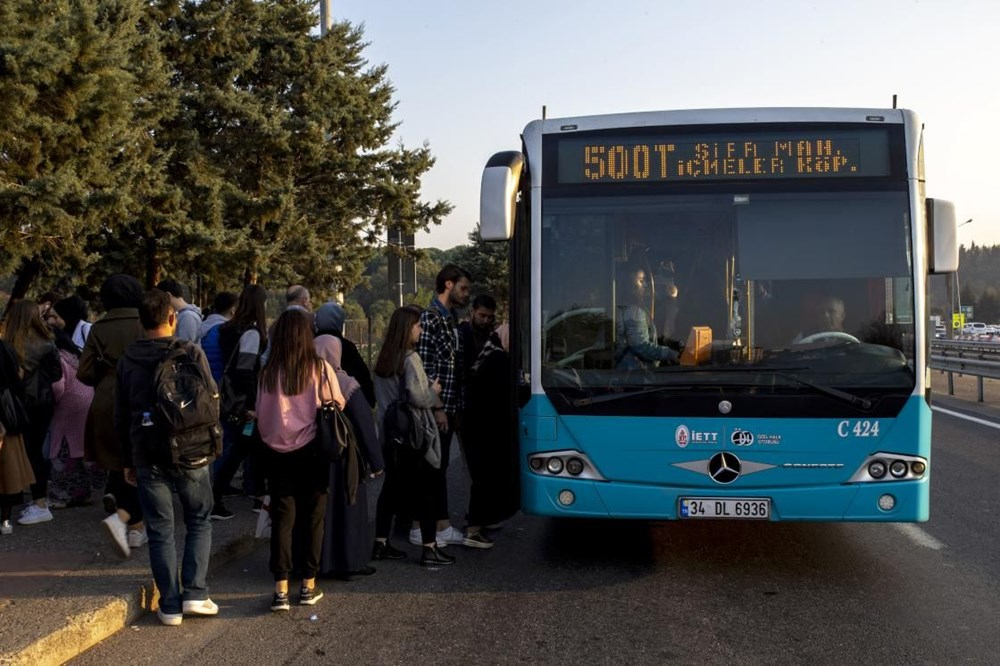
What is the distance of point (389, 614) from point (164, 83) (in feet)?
60.9

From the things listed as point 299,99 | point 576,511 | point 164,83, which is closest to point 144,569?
point 576,511

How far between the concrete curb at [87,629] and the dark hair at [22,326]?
8.31 feet

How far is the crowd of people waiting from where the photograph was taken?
557cm

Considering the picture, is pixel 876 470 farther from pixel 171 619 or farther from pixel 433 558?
pixel 171 619

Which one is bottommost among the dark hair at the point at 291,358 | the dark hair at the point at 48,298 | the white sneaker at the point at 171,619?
the white sneaker at the point at 171,619

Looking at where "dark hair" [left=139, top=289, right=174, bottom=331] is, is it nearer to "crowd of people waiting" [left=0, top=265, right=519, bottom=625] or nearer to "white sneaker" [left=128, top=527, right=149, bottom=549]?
"crowd of people waiting" [left=0, top=265, right=519, bottom=625]

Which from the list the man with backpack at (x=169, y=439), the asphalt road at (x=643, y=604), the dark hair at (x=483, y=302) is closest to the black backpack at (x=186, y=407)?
the man with backpack at (x=169, y=439)

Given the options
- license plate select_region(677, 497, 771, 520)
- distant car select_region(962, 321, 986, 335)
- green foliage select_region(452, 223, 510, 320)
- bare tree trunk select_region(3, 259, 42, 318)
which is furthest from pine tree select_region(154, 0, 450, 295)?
distant car select_region(962, 321, 986, 335)

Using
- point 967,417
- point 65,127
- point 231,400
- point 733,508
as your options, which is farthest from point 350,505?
point 967,417

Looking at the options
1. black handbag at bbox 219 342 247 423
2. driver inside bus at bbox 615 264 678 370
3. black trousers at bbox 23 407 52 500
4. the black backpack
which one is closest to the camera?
the black backpack

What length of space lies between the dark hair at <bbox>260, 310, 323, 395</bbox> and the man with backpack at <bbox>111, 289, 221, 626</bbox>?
0.33 m

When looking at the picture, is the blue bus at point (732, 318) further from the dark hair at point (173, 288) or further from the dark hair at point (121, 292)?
the dark hair at point (173, 288)

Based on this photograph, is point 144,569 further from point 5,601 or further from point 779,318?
point 779,318

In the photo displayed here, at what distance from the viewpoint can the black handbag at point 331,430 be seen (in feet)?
18.6
